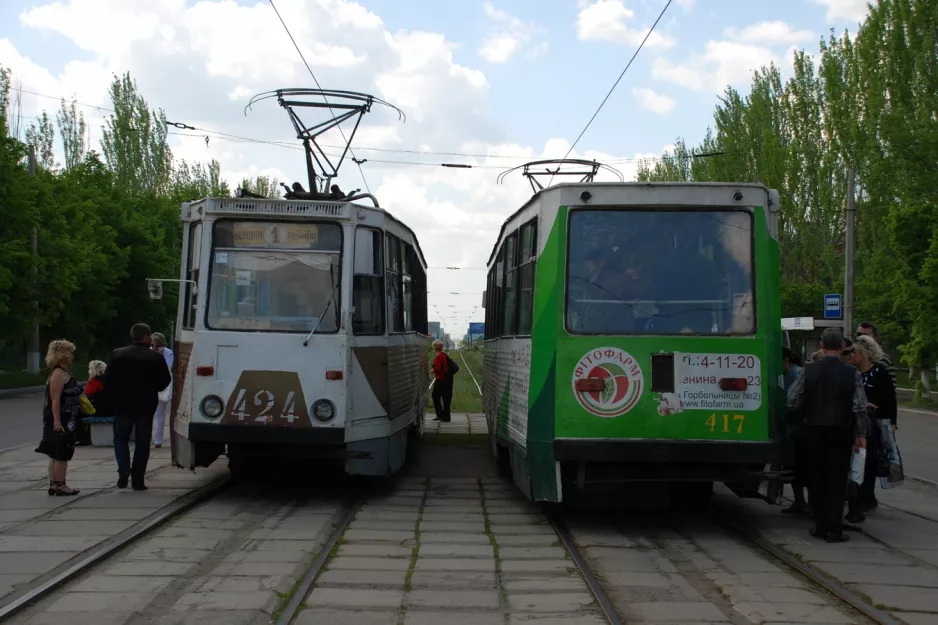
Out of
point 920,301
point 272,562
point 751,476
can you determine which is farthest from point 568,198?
point 920,301

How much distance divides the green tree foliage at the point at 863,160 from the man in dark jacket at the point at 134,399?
914 inches

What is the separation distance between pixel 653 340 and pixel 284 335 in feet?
12.2

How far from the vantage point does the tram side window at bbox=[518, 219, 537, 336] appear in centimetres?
987

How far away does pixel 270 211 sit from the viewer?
1091 centimetres

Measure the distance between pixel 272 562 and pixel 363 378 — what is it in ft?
11.3

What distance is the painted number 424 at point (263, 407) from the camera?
34.6 feet

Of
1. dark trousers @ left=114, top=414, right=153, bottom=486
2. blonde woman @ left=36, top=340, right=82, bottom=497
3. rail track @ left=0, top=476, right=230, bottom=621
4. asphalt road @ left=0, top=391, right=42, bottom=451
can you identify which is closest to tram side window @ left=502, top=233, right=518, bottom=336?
rail track @ left=0, top=476, right=230, bottom=621

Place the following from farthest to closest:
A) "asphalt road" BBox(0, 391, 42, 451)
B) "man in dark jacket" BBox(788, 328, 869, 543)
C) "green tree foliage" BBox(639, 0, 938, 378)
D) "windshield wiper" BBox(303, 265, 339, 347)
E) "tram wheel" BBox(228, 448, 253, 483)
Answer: "green tree foliage" BBox(639, 0, 938, 378) < "asphalt road" BBox(0, 391, 42, 451) < "tram wheel" BBox(228, 448, 253, 483) < "windshield wiper" BBox(303, 265, 339, 347) < "man in dark jacket" BBox(788, 328, 869, 543)

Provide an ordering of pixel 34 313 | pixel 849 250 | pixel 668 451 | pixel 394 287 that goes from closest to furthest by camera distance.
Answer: pixel 668 451, pixel 394 287, pixel 849 250, pixel 34 313

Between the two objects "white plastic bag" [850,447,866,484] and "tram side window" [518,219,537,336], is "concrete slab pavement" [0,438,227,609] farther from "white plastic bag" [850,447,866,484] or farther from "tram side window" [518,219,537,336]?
"white plastic bag" [850,447,866,484]

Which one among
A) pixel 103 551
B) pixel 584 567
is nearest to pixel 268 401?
pixel 103 551

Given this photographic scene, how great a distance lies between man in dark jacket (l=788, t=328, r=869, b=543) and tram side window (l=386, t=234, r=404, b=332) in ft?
14.6

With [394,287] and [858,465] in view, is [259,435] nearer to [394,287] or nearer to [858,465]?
[394,287]

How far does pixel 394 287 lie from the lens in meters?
12.0
